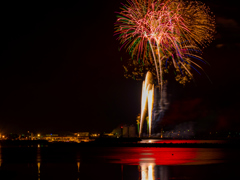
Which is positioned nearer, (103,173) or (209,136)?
(103,173)

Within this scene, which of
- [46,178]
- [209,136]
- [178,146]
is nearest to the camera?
[46,178]

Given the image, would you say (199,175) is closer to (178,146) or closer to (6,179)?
(6,179)

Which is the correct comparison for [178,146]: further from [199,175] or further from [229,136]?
[229,136]

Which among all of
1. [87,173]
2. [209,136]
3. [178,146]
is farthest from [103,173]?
[209,136]

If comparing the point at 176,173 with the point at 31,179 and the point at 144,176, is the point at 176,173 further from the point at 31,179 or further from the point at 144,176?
the point at 31,179

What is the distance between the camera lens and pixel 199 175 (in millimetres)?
17984

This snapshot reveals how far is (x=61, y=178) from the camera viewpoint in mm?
17500

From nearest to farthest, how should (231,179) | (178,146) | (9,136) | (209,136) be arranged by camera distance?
(231,179)
(178,146)
(209,136)
(9,136)

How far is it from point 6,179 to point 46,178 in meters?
1.73

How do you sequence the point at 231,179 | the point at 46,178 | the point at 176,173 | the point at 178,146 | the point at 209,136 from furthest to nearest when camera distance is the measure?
1. the point at 209,136
2. the point at 178,146
3. the point at 176,173
4. the point at 46,178
5. the point at 231,179

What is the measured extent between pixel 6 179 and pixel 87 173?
4191 mm

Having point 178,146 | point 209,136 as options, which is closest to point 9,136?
point 209,136

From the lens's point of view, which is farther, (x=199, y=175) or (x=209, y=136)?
(x=209, y=136)

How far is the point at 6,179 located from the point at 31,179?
41.5 inches
